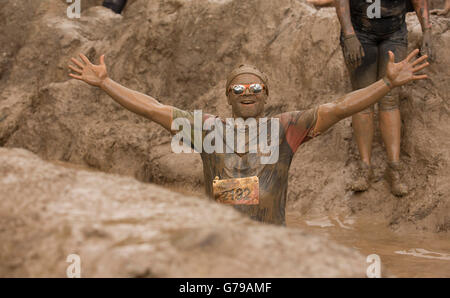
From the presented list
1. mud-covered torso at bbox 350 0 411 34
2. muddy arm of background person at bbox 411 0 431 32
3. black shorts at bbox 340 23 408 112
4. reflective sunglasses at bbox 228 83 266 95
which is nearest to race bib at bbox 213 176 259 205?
reflective sunglasses at bbox 228 83 266 95

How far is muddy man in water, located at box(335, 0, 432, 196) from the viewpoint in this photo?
16.3 feet

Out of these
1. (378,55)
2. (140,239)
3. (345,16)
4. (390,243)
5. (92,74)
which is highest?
(345,16)

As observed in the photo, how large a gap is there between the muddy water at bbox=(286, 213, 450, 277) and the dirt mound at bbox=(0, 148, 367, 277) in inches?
84.9

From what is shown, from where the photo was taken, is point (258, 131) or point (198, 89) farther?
point (198, 89)

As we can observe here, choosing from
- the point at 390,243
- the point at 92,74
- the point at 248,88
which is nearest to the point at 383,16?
the point at 390,243

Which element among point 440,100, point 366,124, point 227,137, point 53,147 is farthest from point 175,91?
point 227,137

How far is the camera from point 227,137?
11.4 feet

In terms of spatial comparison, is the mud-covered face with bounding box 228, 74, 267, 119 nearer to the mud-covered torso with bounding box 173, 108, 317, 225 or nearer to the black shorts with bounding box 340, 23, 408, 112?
the mud-covered torso with bounding box 173, 108, 317, 225

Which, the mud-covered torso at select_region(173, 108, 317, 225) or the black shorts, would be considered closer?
the mud-covered torso at select_region(173, 108, 317, 225)

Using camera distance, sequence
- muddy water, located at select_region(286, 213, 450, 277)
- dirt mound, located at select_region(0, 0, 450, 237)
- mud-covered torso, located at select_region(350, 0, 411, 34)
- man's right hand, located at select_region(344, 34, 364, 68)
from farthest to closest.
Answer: dirt mound, located at select_region(0, 0, 450, 237), mud-covered torso, located at select_region(350, 0, 411, 34), man's right hand, located at select_region(344, 34, 364, 68), muddy water, located at select_region(286, 213, 450, 277)

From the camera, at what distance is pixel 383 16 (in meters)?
4.98

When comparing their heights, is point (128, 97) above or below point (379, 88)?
below

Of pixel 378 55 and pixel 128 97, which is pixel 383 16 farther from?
pixel 128 97

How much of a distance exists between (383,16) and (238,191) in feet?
8.10
